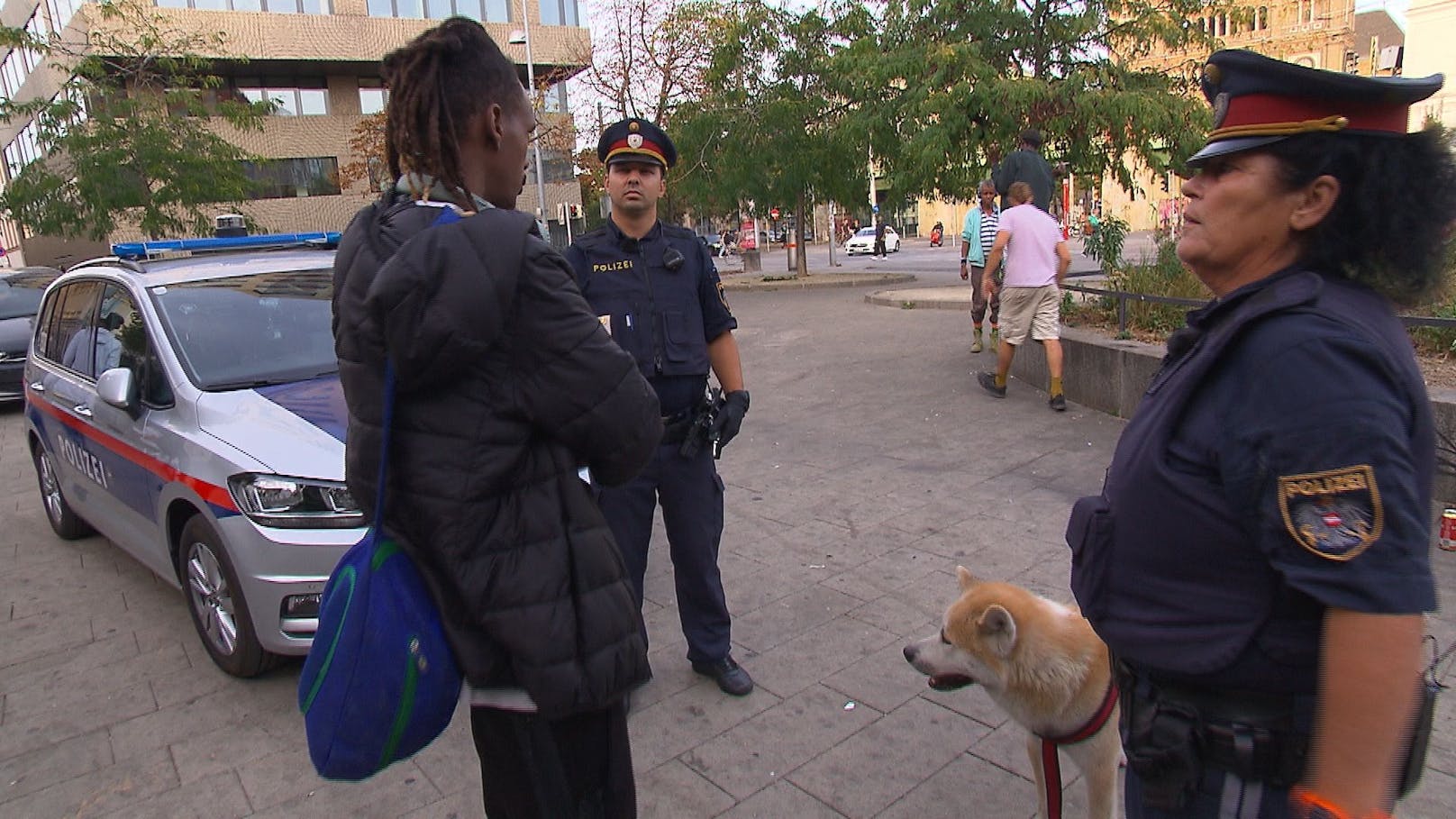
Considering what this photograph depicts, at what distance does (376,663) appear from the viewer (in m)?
1.59

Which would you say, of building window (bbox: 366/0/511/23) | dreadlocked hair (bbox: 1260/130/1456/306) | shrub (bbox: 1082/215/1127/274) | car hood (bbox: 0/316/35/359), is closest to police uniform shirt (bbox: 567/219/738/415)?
dreadlocked hair (bbox: 1260/130/1456/306)

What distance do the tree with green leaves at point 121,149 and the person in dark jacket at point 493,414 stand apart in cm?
1590

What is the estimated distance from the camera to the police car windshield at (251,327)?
14.5 ft

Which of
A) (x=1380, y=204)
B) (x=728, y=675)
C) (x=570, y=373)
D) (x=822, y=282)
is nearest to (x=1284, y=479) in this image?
(x=1380, y=204)

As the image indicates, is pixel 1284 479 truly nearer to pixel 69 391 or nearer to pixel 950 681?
pixel 950 681

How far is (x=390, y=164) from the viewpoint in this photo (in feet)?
6.02

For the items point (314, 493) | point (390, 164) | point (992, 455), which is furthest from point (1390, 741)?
point (992, 455)

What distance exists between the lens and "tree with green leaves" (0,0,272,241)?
1466cm

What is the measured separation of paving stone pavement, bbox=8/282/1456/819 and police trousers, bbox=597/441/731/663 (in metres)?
0.27

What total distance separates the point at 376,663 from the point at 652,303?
204cm

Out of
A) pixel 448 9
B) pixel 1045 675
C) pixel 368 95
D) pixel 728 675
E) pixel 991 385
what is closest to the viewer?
pixel 1045 675

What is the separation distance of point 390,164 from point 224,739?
2.70 metres

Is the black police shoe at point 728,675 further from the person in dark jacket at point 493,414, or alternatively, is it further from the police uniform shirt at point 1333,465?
the police uniform shirt at point 1333,465

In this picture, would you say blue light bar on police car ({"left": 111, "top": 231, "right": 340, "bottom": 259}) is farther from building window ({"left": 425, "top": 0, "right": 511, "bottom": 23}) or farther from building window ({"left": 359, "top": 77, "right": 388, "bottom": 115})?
building window ({"left": 359, "top": 77, "right": 388, "bottom": 115})
